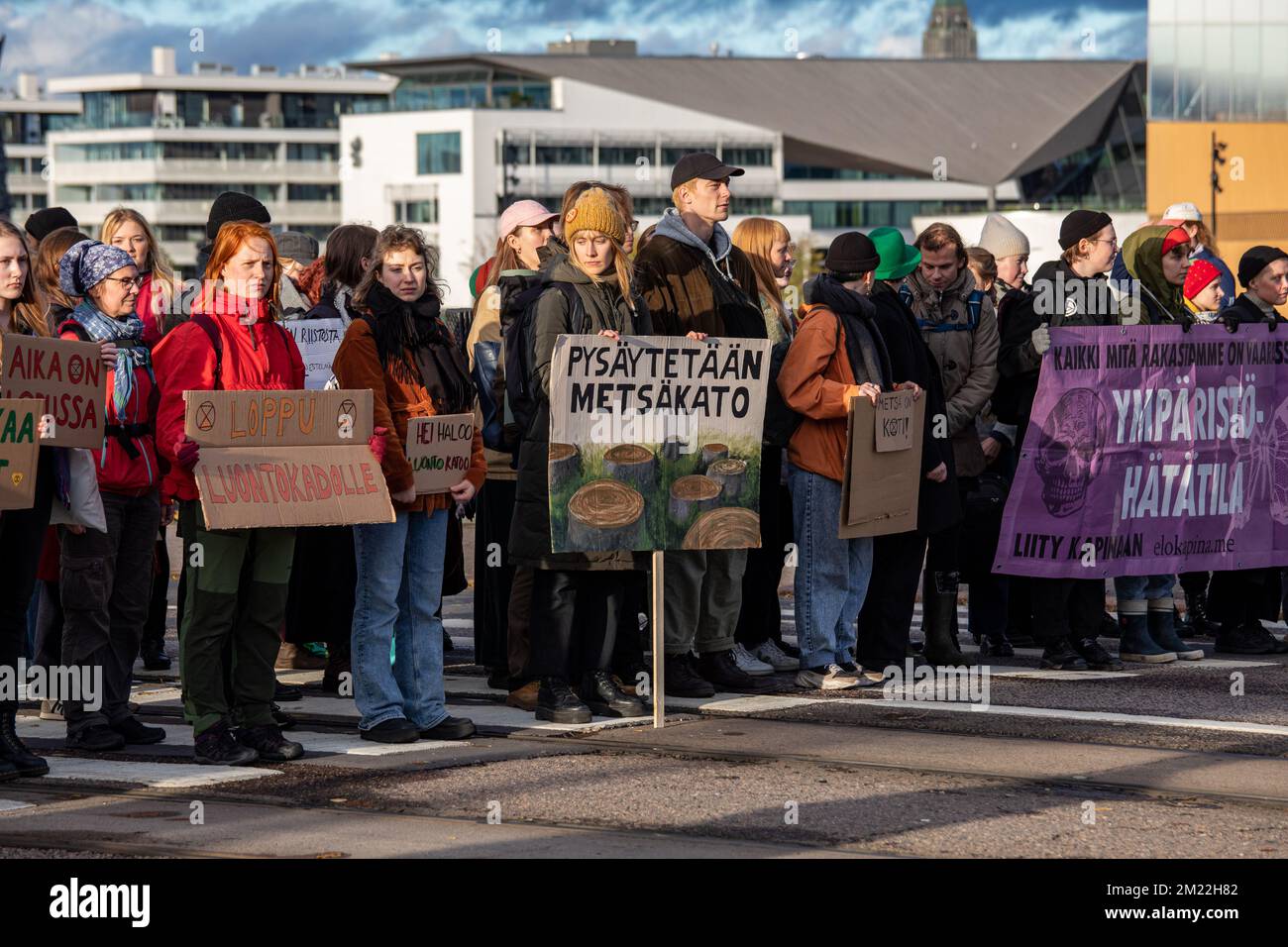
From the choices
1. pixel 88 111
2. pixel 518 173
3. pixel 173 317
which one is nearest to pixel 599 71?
pixel 518 173

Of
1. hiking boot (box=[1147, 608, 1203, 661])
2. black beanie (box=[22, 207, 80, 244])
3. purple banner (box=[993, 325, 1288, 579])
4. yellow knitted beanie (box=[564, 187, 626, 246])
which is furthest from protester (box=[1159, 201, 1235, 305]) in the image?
black beanie (box=[22, 207, 80, 244])

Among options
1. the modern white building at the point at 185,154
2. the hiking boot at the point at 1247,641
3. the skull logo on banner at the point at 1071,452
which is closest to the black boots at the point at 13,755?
the skull logo on banner at the point at 1071,452

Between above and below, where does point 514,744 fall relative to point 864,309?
below

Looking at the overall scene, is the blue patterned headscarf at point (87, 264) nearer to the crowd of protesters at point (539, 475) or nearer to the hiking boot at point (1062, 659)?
the crowd of protesters at point (539, 475)

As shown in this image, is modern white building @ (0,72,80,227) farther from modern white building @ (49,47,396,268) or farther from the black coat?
the black coat

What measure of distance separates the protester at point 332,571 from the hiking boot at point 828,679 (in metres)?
2.20

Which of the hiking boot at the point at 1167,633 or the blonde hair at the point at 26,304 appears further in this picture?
the hiking boot at the point at 1167,633

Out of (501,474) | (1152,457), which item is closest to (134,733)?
(501,474)

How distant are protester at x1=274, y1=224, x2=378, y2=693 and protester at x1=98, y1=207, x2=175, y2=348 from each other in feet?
2.71

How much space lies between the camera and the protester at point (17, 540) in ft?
27.9

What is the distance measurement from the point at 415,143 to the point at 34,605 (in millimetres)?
113874

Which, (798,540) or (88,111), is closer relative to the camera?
(798,540)
